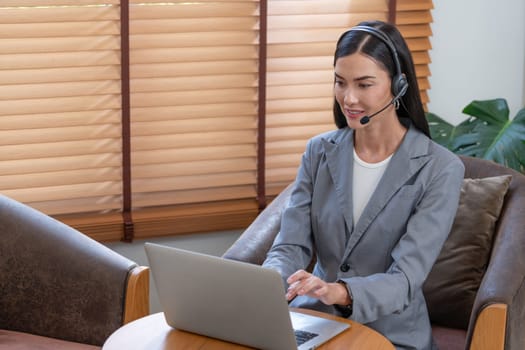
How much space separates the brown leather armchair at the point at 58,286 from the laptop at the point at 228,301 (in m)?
0.68

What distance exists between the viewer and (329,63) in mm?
3939

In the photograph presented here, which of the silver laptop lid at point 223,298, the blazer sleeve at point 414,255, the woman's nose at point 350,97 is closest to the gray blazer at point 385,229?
the blazer sleeve at point 414,255

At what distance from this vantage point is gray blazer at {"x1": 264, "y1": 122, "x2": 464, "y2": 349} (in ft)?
7.85

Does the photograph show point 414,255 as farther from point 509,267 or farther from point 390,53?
point 390,53

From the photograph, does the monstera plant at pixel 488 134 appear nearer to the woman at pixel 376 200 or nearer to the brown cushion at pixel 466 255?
the brown cushion at pixel 466 255

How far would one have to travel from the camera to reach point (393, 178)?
2514mm

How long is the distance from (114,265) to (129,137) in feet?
2.79

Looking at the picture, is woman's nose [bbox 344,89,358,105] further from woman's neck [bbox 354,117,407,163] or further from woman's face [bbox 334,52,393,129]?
woman's neck [bbox 354,117,407,163]

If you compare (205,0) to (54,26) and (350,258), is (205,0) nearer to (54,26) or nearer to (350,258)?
(54,26)

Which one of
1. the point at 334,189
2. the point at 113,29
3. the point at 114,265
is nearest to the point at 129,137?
the point at 113,29

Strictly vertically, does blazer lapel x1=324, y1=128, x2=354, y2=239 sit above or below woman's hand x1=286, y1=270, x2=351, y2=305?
above

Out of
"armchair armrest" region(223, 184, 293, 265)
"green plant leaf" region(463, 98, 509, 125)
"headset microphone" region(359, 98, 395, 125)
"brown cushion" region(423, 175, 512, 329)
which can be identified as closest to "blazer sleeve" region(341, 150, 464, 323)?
"headset microphone" region(359, 98, 395, 125)

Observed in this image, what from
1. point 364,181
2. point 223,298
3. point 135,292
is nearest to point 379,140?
point 364,181

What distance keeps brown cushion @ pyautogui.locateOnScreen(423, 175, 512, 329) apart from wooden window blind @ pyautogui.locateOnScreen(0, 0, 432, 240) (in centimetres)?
113
